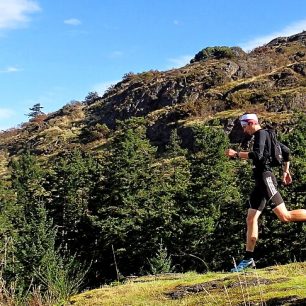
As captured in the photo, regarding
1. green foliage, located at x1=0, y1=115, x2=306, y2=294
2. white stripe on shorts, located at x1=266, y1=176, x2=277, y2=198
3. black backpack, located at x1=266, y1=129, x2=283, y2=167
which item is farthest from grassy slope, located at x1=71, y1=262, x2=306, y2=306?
green foliage, located at x1=0, y1=115, x2=306, y2=294

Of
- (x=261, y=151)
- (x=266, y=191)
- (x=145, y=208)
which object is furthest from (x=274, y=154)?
(x=145, y=208)

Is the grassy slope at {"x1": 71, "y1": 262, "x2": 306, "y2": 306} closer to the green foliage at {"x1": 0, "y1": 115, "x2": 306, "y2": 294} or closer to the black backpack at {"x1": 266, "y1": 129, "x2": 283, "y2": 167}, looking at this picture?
the black backpack at {"x1": 266, "y1": 129, "x2": 283, "y2": 167}

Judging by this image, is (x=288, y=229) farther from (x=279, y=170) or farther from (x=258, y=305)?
(x=258, y=305)

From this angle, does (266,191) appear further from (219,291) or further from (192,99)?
(192,99)

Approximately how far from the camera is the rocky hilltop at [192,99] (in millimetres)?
76750

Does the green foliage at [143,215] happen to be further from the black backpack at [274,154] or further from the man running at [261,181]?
the black backpack at [274,154]

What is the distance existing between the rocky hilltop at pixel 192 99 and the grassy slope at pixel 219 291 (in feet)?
183

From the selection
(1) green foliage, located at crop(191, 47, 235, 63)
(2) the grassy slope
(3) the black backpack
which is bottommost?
(2) the grassy slope

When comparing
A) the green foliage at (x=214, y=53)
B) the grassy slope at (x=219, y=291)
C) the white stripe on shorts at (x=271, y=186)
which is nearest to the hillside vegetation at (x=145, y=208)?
the grassy slope at (x=219, y=291)

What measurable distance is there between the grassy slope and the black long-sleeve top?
1.75 metres

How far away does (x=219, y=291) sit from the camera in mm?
9812

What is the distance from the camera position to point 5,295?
20.5 ft

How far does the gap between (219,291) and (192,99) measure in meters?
80.3

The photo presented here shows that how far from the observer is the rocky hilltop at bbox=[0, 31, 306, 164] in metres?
76.8
